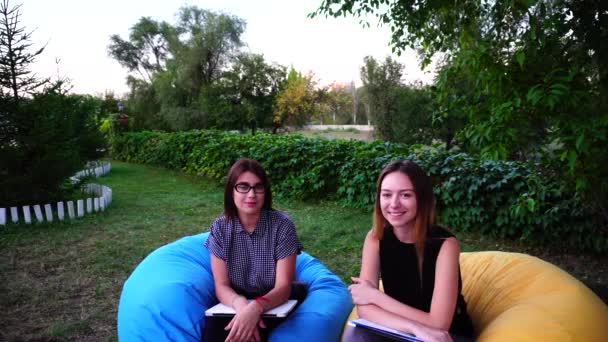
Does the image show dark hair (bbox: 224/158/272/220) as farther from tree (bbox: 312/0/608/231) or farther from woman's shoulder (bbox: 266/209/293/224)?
tree (bbox: 312/0/608/231)

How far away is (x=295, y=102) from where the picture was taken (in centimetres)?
2416

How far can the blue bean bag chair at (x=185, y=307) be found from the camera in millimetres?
2654

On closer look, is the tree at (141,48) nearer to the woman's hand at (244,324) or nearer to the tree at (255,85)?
the tree at (255,85)

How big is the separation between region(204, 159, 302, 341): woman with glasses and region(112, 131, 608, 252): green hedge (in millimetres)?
1650

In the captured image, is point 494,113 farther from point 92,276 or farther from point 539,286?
point 92,276

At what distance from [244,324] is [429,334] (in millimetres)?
912

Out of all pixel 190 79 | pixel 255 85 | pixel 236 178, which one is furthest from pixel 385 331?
pixel 190 79

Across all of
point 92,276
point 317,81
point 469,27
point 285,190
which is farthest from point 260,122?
point 469,27

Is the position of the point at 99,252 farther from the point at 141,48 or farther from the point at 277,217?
the point at 141,48

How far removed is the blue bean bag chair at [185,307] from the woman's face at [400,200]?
892mm

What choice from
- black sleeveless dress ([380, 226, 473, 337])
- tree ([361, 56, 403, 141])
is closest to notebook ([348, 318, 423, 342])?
black sleeveless dress ([380, 226, 473, 337])

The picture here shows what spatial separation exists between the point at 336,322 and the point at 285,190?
636cm

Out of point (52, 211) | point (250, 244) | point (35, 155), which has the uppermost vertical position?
point (35, 155)

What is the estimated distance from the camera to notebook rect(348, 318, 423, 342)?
2.01m
